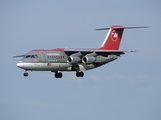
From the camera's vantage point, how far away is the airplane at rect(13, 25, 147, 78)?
6769 centimetres

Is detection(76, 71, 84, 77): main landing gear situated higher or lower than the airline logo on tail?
lower

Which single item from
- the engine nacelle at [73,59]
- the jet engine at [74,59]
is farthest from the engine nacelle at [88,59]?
the engine nacelle at [73,59]

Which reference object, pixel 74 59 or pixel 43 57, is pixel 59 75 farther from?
pixel 43 57

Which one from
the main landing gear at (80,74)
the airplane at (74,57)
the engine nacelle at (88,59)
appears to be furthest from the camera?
the main landing gear at (80,74)

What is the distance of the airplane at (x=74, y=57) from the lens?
222 ft

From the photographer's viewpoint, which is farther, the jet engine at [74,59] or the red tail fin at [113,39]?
the red tail fin at [113,39]

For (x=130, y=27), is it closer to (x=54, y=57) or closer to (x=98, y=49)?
(x=98, y=49)

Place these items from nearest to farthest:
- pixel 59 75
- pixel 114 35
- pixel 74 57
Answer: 1. pixel 74 57
2. pixel 59 75
3. pixel 114 35

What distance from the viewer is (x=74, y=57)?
70250 millimetres

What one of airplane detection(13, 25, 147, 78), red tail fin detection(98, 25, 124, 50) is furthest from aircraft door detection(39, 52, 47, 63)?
red tail fin detection(98, 25, 124, 50)

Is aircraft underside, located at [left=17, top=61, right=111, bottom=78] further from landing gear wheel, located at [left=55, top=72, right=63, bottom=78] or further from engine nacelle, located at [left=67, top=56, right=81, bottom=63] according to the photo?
engine nacelle, located at [left=67, top=56, right=81, bottom=63]

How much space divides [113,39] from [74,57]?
23.6 feet

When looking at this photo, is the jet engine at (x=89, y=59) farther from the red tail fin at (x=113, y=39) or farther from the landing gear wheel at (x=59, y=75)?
the red tail fin at (x=113, y=39)

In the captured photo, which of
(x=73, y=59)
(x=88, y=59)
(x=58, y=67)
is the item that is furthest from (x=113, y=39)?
(x=58, y=67)
